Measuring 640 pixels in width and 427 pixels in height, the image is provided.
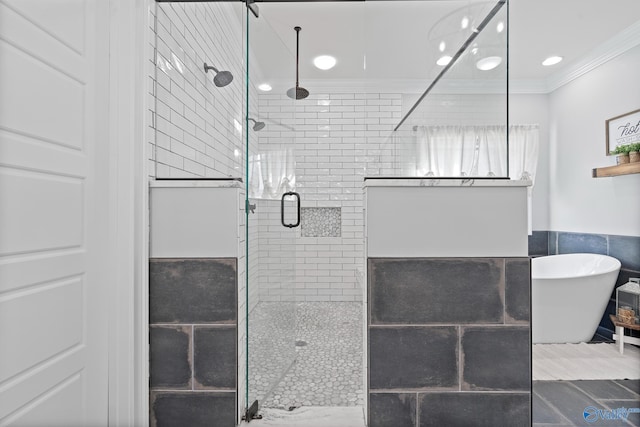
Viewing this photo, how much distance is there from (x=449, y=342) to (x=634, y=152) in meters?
2.70

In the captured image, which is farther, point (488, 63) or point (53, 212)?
point (488, 63)

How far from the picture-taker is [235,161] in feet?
5.65

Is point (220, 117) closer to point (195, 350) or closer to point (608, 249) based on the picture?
point (195, 350)

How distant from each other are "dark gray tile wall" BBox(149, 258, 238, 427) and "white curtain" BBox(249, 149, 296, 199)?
1.44ft

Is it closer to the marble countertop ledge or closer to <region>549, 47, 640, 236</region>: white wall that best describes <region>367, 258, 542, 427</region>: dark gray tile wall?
the marble countertop ledge

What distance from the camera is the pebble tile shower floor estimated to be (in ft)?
5.23

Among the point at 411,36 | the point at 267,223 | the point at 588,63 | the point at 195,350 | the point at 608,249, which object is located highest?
the point at 588,63

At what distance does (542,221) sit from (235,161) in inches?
152

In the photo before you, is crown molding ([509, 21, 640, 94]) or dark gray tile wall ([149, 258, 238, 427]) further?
crown molding ([509, 21, 640, 94])

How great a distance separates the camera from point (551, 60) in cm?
343

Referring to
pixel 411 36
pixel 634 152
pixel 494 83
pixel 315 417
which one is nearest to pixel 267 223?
pixel 315 417

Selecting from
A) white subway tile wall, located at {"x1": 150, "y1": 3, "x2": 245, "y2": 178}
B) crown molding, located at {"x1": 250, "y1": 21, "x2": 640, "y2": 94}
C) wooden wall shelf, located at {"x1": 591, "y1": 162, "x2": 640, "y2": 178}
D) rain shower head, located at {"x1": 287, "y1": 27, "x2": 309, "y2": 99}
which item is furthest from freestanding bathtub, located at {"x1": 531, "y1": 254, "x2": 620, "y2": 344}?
white subway tile wall, located at {"x1": 150, "y1": 3, "x2": 245, "y2": 178}

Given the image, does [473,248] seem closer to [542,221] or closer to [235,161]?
[235,161]

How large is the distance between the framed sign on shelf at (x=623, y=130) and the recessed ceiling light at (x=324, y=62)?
270cm
